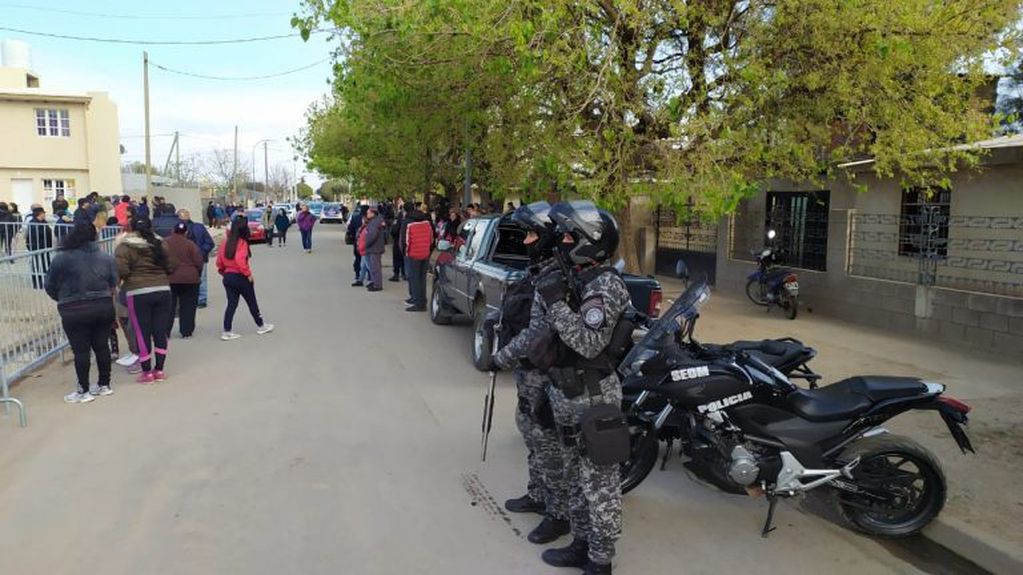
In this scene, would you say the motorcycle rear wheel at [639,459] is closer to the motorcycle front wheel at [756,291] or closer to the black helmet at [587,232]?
the black helmet at [587,232]

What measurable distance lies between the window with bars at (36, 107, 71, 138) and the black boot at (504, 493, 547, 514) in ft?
131

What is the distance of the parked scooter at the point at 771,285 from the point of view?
453 inches

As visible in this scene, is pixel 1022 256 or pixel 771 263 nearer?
pixel 1022 256

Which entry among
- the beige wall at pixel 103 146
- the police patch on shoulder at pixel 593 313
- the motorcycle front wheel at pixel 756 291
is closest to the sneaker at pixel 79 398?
the police patch on shoulder at pixel 593 313

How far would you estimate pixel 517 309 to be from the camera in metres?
4.09

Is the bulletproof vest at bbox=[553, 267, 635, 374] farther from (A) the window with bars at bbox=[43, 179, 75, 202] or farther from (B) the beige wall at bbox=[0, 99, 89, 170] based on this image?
(A) the window with bars at bbox=[43, 179, 75, 202]

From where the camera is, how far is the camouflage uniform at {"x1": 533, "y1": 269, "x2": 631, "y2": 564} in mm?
3504

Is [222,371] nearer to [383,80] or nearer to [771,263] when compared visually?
[383,80]

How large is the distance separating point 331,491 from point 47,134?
3934cm

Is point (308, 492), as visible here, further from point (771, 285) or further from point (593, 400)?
point (771, 285)

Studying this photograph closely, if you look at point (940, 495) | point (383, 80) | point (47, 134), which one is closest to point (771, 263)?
point (383, 80)

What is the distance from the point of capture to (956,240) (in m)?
9.62

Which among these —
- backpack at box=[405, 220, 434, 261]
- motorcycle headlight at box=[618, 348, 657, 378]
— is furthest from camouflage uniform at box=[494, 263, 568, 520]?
backpack at box=[405, 220, 434, 261]

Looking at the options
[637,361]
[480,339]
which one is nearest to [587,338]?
[637,361]
